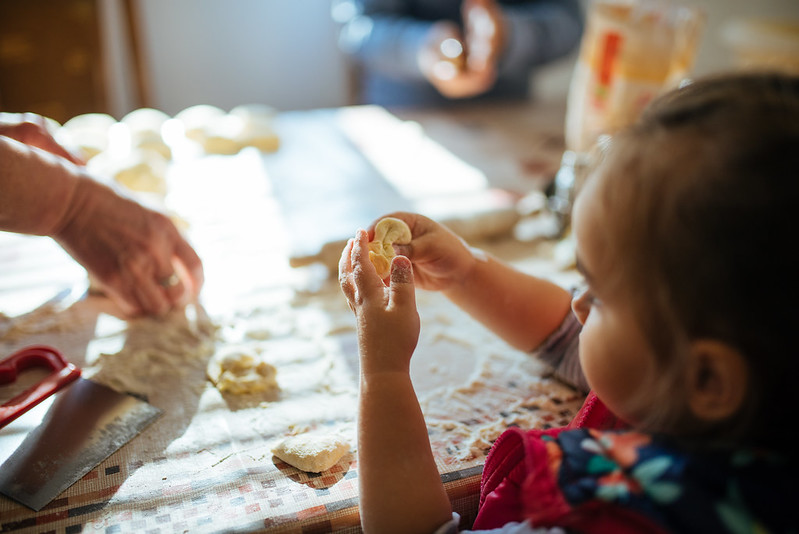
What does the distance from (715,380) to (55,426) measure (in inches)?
24.3

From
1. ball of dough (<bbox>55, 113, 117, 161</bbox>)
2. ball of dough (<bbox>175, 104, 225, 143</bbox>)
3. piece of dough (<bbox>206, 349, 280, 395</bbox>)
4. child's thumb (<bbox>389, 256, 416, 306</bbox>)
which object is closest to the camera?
child's thumb (<bbox>389, 256, 416, 306</bbox>)

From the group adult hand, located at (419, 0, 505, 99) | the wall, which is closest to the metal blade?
adult hand, located at (419, 0, 505, 99)

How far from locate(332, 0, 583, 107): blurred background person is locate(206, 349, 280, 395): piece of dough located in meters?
1.18

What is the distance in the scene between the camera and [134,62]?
7.60 ft

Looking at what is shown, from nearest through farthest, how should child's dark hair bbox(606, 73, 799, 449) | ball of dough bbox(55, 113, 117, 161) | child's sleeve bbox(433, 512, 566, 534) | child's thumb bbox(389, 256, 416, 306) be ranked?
child's dark hair bbox(606, 73, 799, 449), child's sleeve bbox(433, 512, 566, 534), child's thumb bbox(389, 256, 416, 306), ball of dough bbox(55, 113, 117, 161)

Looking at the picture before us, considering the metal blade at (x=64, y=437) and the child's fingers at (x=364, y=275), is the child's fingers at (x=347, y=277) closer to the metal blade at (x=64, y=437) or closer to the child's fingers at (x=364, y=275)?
the child's fingers at (x=364, y=275)

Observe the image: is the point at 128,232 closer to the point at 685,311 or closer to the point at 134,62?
the point at 685,311

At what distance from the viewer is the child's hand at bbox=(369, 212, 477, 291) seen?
76 cm

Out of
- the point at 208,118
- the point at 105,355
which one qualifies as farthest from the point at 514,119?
the point at 105,355

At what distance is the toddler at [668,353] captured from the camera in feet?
1.27

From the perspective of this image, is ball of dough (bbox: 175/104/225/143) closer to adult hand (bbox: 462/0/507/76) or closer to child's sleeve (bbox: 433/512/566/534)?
adult hand (bbox: 462/0/507/76)

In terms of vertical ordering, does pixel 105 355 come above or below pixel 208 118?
below

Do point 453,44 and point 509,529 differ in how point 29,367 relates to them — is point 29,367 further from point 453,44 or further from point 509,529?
point 453,44

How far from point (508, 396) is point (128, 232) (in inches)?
21.6
